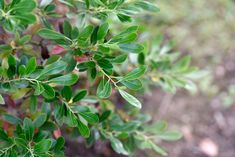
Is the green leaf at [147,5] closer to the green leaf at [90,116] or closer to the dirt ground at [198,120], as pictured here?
the green leaf at [90,116]

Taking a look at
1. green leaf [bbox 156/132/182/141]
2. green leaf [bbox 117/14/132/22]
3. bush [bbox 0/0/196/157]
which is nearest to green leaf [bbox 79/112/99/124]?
bush [bbox 0/0/196/157]

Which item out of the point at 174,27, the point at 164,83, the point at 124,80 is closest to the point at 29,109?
the point at 124,80

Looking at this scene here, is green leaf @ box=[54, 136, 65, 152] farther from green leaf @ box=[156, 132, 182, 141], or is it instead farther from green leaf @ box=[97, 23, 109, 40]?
green leaf @ box=[156, 132, 182, 141]

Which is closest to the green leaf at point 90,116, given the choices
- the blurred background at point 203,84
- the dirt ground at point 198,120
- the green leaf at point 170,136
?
the green leaf at point 170,136

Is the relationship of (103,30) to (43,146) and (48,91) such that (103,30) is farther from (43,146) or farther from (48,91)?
(43,146)

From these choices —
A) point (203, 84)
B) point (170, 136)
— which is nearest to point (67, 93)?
point (170, 136)
